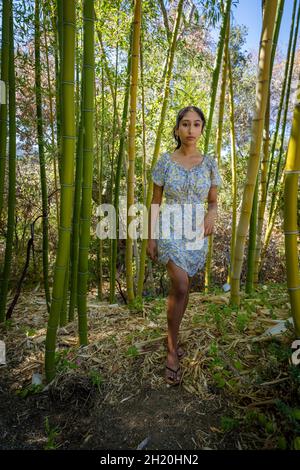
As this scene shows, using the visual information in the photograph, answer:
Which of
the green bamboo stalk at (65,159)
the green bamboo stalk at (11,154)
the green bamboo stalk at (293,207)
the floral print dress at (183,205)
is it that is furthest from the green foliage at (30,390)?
the green bamboo stalk at (293,207)

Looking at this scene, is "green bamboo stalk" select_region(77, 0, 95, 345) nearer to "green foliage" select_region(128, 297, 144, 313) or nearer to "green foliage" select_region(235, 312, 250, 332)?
"green foliage" select_region(128, 297, 144, 313)

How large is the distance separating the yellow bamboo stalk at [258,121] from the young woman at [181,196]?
0.43 m

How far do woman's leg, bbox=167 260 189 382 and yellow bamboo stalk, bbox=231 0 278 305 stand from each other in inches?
30.2

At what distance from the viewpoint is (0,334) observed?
2467mm

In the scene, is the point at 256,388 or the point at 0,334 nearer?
the point at 256,388

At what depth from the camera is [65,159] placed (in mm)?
1590

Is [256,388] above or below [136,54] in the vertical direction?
below

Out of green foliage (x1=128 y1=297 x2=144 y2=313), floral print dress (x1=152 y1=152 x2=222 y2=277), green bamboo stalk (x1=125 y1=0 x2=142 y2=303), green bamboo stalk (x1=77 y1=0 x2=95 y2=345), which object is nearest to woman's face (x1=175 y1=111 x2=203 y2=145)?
floral print dress (x1=152 y1=152 x2=222 y2=277)

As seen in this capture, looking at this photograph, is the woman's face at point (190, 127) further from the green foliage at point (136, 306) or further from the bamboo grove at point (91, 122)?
the green foliage at point (136, 306)
